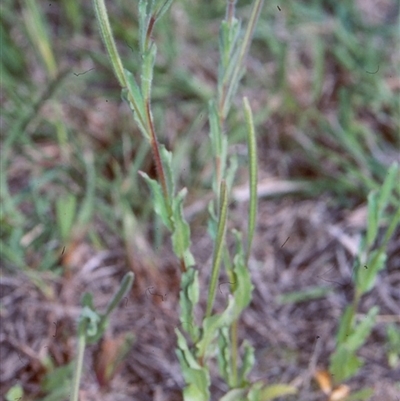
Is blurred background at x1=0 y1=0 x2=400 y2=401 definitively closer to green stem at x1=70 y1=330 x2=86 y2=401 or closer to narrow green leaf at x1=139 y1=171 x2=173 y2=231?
green stem at x1=70 y1=330 x2=86 y2=401

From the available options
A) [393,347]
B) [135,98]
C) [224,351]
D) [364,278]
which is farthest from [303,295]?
[135,98]

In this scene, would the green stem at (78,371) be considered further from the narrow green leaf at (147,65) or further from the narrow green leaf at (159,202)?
the narrow green leaf at (147,65)

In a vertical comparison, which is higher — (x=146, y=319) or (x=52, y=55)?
(x=52, y=55)

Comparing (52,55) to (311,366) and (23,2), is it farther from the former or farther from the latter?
(311,366)

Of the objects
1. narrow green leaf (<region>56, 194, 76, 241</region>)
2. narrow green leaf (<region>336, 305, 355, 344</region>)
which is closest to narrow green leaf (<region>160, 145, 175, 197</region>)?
narrow green leaf (<region>336, 305, 355, 344</region>)

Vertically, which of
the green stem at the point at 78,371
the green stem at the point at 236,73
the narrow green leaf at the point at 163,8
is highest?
the narrow green leaf at the point at 163,8

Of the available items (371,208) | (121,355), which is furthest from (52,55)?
(371,208)

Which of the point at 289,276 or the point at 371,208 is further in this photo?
the point at 289,276

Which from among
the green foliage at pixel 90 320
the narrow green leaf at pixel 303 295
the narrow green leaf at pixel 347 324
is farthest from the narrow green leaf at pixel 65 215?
the narrow green leaf at pixel 347 324
